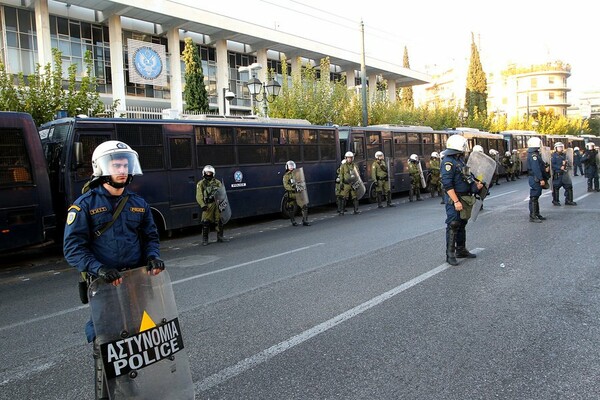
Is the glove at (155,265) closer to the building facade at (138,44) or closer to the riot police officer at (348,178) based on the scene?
the riot police officer at (348,178)

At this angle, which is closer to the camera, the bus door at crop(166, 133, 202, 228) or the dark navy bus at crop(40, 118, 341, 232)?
the dark navy bus at crop(40, 118, 341, 232)

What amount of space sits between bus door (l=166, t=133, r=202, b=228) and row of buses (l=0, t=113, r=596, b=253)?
0.03 meters

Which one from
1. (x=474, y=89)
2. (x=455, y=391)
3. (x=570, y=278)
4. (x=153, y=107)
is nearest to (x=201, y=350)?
(x=455, y=391)

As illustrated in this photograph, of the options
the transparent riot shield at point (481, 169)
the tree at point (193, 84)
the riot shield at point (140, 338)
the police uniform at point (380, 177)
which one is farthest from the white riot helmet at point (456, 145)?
the tree at point (193, 84)

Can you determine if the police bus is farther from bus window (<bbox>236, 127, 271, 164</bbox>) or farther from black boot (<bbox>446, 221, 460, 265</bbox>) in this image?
black boot (<bbox>446, 221, 460, 265</bbox>)

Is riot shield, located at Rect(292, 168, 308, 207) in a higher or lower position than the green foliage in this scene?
lower

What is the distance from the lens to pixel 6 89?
14102 mm

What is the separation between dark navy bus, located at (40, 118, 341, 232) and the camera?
33.8ft

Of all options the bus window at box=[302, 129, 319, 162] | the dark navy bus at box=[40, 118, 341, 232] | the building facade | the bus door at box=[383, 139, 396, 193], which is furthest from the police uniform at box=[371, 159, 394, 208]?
the building facade

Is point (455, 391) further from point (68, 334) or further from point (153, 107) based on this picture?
point (153, 107)

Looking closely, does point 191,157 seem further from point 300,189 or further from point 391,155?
point 391,155

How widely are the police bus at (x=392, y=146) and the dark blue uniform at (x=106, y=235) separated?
15.6 meters

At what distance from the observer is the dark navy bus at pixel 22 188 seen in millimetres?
8859

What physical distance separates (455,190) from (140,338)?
555 cm
